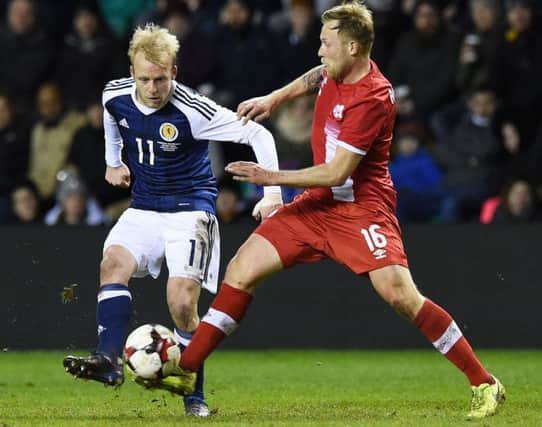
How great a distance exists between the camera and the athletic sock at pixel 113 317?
8.02 m

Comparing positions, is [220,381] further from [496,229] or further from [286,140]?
[286,140]

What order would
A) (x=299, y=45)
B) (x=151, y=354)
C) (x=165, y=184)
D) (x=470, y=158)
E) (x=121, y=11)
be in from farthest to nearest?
(x=121, y=11), (x=299, y=45), (x=470, y=158), (x=165, y=184), (x=151, y=354)

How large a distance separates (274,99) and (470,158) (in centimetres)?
609

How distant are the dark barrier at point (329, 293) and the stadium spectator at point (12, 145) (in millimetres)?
2010

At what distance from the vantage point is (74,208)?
13.7 m

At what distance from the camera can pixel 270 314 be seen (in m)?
12.6

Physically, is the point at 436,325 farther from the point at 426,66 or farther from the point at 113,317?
the point at 426,66

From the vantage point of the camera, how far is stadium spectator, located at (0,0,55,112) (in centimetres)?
1539

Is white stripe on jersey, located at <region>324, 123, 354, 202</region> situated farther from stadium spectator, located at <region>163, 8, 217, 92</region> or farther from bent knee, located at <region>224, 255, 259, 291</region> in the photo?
stadium spectator, located at <region>163, 8, 217, 92</region>

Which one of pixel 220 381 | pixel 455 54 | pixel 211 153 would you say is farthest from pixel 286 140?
pixel 220 381

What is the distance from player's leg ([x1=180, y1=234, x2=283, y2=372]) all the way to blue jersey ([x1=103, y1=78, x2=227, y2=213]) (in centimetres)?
68

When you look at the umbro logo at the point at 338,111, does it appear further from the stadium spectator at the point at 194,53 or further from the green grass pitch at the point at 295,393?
the stadium spectator at the point at 194,53

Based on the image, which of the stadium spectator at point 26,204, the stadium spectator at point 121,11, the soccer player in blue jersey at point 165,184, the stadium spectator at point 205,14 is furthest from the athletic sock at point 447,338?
the stadium spectator at point 121,11

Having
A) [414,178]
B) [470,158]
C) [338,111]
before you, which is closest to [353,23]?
[338,111]
